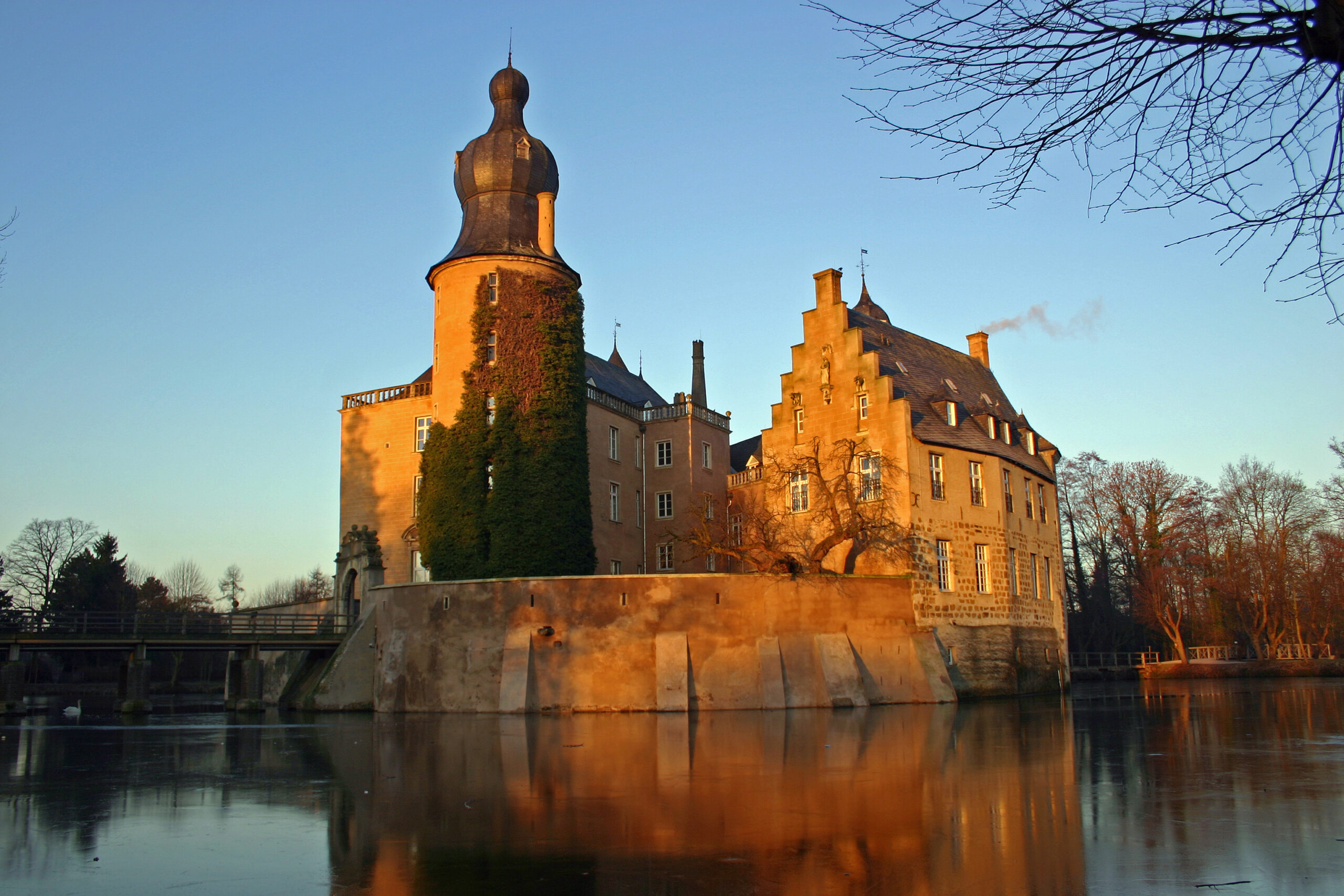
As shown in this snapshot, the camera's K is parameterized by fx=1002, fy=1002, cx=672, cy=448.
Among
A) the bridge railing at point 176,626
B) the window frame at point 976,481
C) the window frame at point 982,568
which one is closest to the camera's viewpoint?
the window frame at point 982,568

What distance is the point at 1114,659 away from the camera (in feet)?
183

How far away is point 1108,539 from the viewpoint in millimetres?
59031

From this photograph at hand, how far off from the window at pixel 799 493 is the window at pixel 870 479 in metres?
2.32

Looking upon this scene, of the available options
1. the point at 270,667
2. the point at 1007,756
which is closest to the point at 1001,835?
the point at 1007,756

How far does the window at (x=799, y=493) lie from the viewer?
1435 inches

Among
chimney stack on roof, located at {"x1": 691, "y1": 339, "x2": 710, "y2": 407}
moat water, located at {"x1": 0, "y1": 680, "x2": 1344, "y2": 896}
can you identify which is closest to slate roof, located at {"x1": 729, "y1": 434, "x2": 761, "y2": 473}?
chimney stack on roof, located at {"x1": 691, "y1": 339, "x2": 710, "y2": 407}

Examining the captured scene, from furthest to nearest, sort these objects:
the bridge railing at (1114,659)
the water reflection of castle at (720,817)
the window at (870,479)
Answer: the bridge railing at (1114,659) < the window at (870,479) < the water reflection of castle at (720,817)

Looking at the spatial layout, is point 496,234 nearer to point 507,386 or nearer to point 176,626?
point 507,386

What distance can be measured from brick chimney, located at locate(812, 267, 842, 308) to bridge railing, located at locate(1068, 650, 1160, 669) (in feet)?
92.2

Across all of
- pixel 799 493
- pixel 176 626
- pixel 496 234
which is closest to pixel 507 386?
pixel 496 234

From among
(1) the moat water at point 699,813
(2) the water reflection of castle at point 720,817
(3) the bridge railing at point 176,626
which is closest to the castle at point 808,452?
(3) the bridge railing at point 176,626

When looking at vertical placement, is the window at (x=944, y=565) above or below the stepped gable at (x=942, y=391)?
below

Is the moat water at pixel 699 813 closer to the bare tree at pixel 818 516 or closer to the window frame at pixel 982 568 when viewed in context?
the bare tree at pixel 818 516

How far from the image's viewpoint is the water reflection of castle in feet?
24.0
